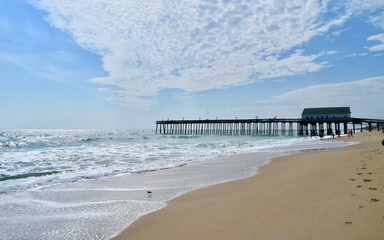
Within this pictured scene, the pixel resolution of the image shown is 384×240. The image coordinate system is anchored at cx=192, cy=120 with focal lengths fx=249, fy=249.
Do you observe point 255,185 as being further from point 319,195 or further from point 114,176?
point 114,176

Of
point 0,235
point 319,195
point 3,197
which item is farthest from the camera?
point 3,197

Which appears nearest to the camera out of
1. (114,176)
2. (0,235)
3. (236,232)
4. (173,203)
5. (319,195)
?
(236,232)

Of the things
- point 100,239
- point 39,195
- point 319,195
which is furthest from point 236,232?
point 39,195

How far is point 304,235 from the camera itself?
314cm

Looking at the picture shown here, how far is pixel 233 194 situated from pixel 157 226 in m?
2.40

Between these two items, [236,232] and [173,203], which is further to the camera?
[173,203]

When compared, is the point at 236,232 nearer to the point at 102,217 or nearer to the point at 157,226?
the point at 157,226

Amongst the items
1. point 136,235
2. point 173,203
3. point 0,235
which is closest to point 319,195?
point 173,203

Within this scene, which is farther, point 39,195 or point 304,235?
point 39,195

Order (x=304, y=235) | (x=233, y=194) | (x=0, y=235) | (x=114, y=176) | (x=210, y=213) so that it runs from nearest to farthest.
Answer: (x=304, y=235) → (x=0, y=235) → (x=210, y=213) → (x=233, y=194) → (x=114, y=176)

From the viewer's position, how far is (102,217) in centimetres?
471

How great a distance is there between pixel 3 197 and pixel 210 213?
18.8 ft

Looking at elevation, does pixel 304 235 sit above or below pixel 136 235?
above

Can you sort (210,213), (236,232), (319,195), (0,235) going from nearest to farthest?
(236,232), (0,235), (210,213), (319,195)
